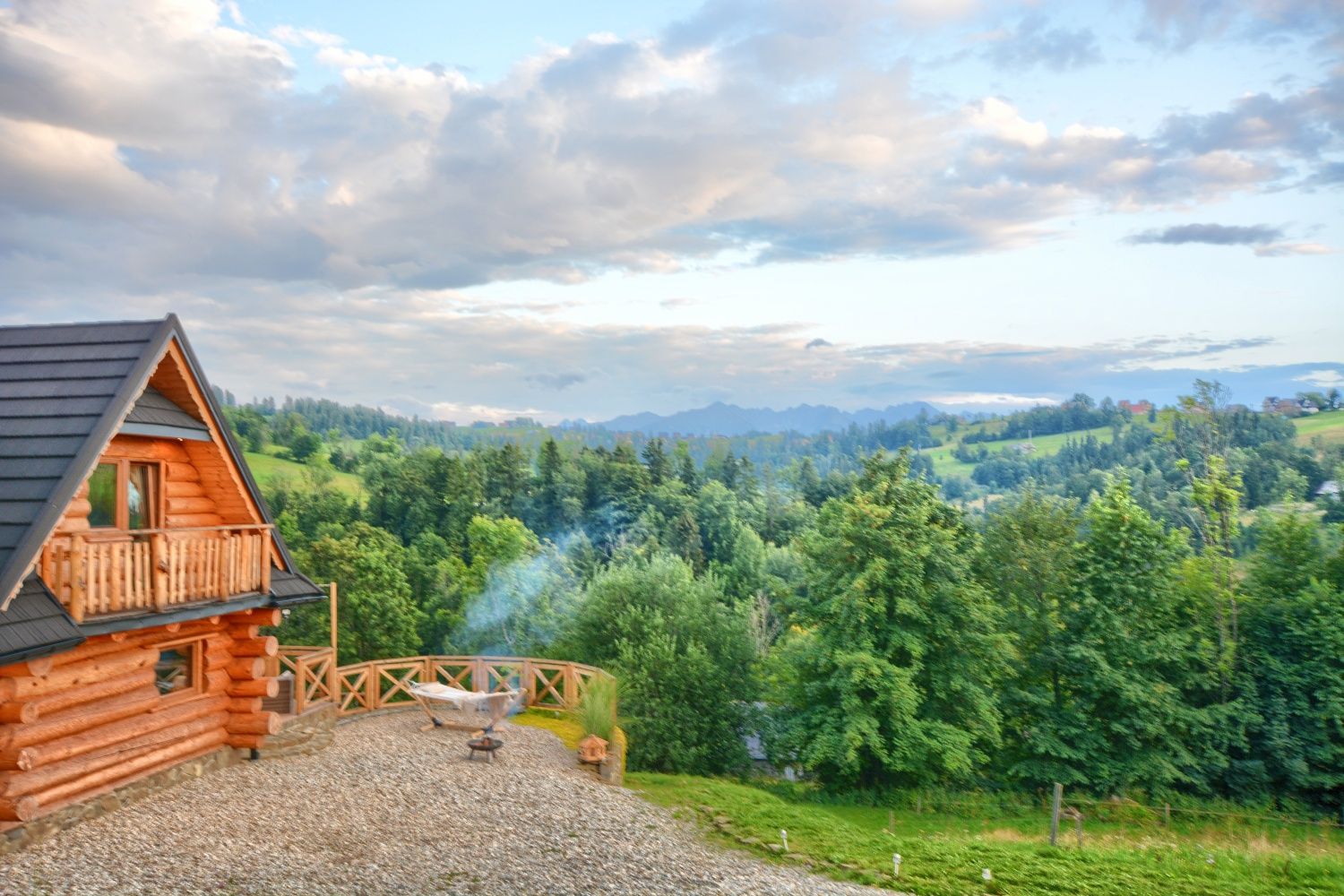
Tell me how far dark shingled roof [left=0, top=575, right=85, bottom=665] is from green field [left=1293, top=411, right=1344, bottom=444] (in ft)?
346

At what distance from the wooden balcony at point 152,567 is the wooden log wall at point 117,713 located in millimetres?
799

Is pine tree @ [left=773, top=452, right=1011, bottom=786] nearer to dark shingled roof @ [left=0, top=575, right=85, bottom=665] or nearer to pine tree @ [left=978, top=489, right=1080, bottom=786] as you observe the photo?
pine tree @ [left=978, top=489, right=1080, bottom=786]

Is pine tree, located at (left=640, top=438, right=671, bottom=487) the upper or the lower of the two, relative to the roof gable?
lower

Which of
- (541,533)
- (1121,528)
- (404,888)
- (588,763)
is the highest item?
(1121,528)

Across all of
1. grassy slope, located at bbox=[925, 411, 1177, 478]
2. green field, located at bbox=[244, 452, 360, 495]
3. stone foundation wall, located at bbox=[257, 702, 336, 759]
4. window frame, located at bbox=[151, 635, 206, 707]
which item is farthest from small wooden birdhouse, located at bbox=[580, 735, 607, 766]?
grassy slope, located at bbox=[925, 411, 1177, 478]

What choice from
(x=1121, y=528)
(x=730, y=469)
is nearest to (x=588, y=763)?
(x=1121, y=528)

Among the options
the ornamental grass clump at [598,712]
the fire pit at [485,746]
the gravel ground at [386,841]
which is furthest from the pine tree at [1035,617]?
the fire pit at [485,746]

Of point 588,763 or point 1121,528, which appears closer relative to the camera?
point 588,763

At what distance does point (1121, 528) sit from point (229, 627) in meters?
25.6

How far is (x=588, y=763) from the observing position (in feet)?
55.2

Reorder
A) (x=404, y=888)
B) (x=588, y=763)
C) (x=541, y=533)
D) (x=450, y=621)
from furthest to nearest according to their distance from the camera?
(x=541, y=533)
(x=450, y=621)
(x=588, y=763)
(x=404, y=888)

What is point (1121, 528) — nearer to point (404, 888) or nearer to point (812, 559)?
point (812, 559)

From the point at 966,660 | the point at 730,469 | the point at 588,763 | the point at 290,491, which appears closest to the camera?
the point at 588,763

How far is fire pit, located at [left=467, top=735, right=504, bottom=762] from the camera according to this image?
53.2ft
